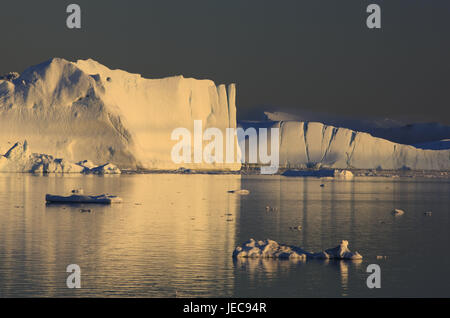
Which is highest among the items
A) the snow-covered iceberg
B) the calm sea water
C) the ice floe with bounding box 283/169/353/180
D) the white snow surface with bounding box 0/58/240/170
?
the white snow surface with bounding box 0/58/240/170

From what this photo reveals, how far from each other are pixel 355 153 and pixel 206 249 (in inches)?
2886

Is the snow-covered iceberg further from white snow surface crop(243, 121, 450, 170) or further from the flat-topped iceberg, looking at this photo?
the flat-topped iceberg

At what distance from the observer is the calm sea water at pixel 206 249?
11.6 meters

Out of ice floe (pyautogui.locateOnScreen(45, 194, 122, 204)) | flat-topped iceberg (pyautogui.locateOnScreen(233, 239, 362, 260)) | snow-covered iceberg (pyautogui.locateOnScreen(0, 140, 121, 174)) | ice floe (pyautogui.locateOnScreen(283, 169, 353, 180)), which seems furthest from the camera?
ice floe (pyautogui.locateOnScreen(283, 169, 353, 180))

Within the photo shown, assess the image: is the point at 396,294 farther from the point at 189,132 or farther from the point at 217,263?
the point at 189,132

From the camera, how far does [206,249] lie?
51.9 feet

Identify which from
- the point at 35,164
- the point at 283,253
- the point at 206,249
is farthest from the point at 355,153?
the point at 283,253

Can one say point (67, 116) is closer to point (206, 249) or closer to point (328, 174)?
point (328, 174)

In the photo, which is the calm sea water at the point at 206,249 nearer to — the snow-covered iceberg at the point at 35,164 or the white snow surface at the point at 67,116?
the snow-covered iceberg at the point at 35,164

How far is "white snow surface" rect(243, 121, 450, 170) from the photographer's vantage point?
87000 mm

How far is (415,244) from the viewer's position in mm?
17375

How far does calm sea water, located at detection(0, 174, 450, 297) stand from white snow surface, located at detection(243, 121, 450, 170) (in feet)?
192

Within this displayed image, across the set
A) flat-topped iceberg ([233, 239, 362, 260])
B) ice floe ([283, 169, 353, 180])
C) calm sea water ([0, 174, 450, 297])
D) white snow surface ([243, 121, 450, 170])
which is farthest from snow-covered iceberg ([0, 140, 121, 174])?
flat-topped iceberg ([233, 239, 362, 260])

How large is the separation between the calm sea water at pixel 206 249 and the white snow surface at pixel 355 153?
58.6m
